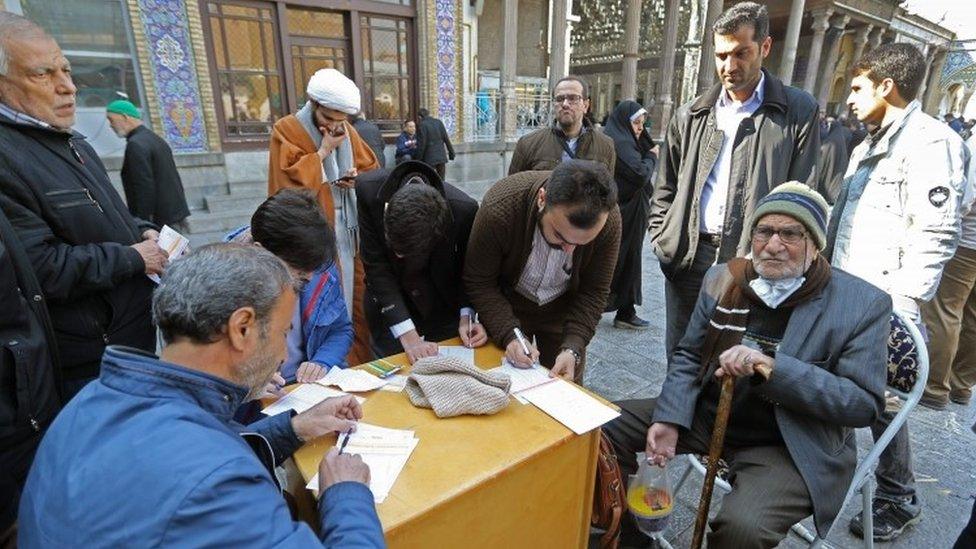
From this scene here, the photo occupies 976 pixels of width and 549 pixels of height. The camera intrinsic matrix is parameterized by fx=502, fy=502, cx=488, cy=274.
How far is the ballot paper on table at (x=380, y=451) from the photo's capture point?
3.82 ft

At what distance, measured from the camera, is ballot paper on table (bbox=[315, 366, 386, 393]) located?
160 cm

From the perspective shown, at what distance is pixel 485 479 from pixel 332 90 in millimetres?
2263

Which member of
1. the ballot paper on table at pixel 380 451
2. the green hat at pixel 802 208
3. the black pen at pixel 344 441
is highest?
the green hat at pixel 802 208

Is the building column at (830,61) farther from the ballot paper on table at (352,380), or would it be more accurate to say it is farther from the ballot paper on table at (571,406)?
the ballot paper on table at (352,380)

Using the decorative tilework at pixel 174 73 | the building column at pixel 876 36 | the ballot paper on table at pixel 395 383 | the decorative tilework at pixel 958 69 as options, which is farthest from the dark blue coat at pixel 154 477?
the decorative tilework at pixel 958 69

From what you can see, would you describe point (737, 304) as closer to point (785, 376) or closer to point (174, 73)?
point (785, 376)

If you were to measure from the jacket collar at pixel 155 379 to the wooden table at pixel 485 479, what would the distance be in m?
0.38

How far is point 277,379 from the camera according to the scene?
173 centimetres

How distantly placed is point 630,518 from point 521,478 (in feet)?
2.90

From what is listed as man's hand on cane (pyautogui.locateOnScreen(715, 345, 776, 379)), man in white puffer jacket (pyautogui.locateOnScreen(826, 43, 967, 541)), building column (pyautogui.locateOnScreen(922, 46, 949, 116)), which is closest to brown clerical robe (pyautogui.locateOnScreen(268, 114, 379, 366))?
man's hand on cane (pyautogui.locateOnScreen(715, 345, 776, 379))

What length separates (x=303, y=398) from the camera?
5.13ft

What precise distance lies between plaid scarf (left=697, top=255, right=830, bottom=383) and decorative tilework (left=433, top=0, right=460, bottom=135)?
8153 mm

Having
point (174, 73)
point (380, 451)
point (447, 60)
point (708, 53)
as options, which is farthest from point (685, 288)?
point (708, 53)

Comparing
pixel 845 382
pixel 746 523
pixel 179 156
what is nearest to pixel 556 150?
pixel 845 382
